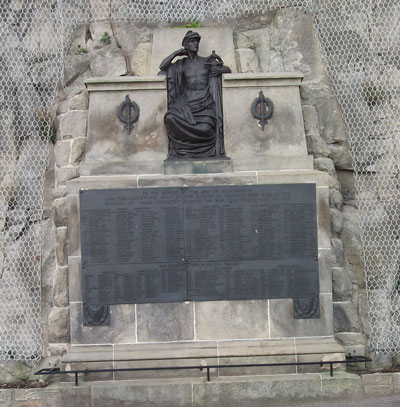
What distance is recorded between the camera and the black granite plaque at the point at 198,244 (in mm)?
10258

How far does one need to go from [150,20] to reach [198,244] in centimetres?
423

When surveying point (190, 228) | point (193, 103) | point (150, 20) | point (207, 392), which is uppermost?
point (150, 20)

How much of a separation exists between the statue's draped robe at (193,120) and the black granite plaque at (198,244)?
2.25 feet

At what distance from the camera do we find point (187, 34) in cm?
1105

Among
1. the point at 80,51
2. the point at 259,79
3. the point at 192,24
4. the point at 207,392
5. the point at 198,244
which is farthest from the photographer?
the point at 80,51

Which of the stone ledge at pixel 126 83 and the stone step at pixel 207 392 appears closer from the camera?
the stone step at pixel 207 392

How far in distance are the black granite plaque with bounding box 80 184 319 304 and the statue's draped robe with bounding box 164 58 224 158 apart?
2.25ft

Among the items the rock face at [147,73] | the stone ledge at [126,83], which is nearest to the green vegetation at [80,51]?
the rock face at [147,73]

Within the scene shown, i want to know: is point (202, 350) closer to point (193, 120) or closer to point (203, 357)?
point (203, 357)

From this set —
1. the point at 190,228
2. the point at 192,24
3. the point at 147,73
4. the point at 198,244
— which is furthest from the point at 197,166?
the point at 192,24

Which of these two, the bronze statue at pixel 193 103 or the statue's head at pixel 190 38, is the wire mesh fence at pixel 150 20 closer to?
the statue's head at pixel 190 38

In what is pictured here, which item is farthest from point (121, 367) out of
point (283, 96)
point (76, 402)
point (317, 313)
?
point (283, 96)

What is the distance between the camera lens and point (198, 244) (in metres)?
10.4

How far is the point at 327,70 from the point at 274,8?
143cm
